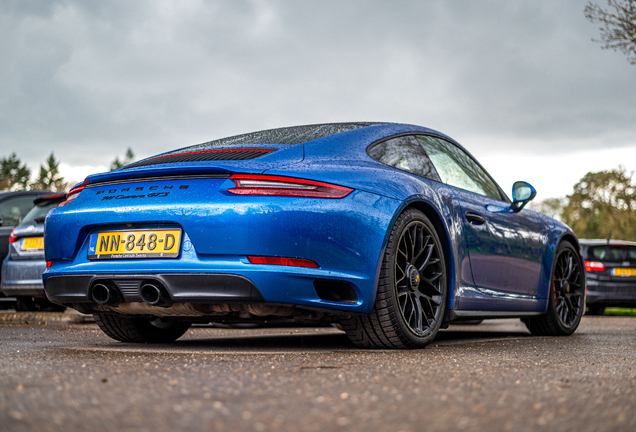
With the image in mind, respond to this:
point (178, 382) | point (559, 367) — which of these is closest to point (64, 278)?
point (178, 382)

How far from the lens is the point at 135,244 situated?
12.4 ft

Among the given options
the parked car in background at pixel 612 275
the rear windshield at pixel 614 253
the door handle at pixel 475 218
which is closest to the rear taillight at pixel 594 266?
the parked car in background at pixel 612 275

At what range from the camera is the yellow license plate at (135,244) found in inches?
144

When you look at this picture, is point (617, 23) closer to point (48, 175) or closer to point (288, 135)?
point (288, 135)

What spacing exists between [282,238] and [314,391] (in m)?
1.23

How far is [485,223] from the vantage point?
499 centimetres

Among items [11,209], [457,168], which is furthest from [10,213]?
[457,168]

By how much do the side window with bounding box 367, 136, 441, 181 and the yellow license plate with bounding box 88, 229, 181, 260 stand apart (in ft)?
4.27

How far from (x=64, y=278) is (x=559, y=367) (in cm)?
267

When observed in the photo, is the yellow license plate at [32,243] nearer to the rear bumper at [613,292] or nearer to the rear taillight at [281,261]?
the rear taillight at [281,261]

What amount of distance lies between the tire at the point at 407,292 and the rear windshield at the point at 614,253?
9.45 meters

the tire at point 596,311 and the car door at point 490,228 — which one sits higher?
the car door at point 490,228

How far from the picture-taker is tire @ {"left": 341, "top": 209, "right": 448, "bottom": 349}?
386 cm

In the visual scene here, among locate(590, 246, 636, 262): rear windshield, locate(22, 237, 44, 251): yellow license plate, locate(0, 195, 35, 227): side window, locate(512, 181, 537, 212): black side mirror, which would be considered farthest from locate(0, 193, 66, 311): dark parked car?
locate(590, 246, 636, 262): rear windshield
